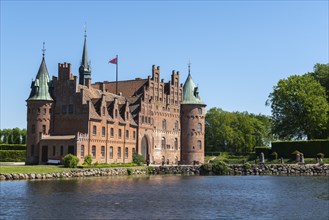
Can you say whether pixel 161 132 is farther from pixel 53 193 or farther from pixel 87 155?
pixel 53 193

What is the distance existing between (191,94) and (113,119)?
65.6 feet

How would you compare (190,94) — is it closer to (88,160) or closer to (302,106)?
(302,106)

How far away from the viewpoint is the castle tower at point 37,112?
6462 cm

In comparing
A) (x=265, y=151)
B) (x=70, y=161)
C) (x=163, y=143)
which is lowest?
(x=70, y=161)

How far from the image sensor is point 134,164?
67.4 m

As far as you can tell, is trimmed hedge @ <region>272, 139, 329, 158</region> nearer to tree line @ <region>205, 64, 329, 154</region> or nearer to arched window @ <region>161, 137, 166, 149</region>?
tree line @ <region>205, 64, 329, 154</region>

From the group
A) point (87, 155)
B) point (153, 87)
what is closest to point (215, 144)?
point (153, 87)

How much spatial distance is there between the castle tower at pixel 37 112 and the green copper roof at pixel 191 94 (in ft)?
85.2

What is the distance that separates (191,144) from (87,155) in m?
26.3

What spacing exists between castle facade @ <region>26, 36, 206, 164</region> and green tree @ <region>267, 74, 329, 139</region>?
12.9 metres

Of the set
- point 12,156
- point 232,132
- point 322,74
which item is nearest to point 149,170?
point 12,156

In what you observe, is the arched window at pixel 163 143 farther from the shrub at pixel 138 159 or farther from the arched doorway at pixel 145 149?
the shrub at pixel 138 159

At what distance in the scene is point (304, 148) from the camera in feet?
253

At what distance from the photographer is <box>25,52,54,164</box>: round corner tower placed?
212ft
